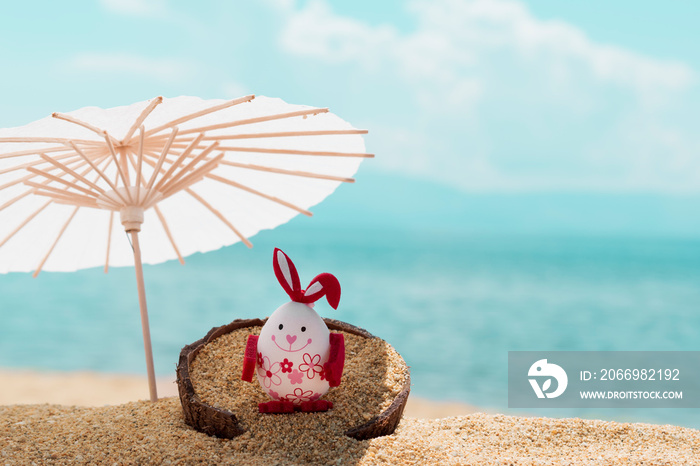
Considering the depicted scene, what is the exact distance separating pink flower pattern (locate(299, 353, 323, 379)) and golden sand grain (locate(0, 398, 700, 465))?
0.31m

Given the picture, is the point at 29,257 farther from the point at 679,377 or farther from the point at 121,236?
the point at 679,377

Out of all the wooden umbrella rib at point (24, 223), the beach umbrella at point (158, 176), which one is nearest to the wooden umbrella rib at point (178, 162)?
the beach umbrella at point (158, 176)

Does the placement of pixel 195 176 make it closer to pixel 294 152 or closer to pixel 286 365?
pixel 294 152

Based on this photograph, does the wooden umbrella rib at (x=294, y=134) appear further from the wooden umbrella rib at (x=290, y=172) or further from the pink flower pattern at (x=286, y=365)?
the pink flower pattern at (x=286, y=365)

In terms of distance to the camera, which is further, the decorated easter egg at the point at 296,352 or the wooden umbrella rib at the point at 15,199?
the wooden umbrella rib at the point at 15,199

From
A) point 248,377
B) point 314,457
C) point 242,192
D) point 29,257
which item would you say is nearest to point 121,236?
point 29,257

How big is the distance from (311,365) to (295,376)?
0.35ft

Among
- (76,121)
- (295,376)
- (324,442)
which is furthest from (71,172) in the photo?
(324,442)

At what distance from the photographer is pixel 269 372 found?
338 centimetres

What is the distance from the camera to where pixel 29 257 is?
5035mm

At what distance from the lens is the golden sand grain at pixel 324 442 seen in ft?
10.5

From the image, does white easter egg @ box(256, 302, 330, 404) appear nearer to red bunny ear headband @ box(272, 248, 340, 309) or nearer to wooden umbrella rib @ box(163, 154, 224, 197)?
red bunny ear headband @ box(272, 248, 340, 309)

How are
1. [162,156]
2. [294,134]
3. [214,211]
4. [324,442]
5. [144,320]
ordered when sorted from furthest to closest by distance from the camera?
[214,211] < [144,320] < [294,134] < [162,156] < [324,442]

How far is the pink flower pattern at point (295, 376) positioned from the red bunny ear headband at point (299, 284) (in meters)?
0.41
